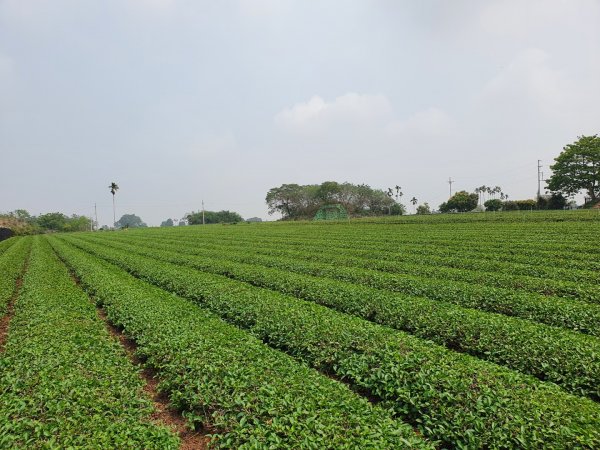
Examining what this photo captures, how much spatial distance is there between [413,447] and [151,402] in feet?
15.2

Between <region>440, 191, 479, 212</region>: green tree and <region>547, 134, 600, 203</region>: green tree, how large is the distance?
50.3ft

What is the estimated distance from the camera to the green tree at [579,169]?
213ft

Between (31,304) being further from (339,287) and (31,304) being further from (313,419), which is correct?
(313,419)

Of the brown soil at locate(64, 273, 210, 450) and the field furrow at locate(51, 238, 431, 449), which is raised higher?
the field furrow at locate(51, 238, 431, 449)

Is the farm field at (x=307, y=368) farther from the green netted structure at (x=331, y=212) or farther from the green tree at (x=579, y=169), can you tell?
the green netted structure at (x=331, y=212)

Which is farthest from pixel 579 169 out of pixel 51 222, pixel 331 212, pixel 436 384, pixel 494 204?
pixel 51 222

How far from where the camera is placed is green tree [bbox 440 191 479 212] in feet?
263

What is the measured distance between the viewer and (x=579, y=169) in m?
66.2

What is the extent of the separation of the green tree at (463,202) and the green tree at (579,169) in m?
15.3

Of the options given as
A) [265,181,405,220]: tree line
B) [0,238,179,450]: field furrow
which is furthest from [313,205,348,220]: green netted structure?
[0,238,179,450]: field furrow

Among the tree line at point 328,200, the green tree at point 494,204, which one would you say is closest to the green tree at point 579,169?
the green tree at point 494,204

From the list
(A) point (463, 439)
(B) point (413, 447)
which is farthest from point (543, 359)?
(B) point (413, 447)

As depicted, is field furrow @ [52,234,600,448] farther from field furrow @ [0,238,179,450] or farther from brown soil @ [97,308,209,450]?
field furrow @ [0,238,179,450]

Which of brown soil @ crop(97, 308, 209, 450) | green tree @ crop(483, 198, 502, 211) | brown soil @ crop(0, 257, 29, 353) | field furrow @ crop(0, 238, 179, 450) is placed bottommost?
brown soil @ crop(97, 308, 209, 450)
